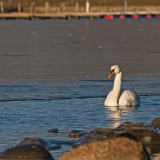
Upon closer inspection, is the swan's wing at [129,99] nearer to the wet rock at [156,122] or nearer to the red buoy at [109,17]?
the wet rock at [156,122]

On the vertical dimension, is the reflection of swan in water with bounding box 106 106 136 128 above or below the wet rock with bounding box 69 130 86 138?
below

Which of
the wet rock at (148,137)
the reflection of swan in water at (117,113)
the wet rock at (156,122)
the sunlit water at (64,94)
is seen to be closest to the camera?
the wet rock at (148,137)

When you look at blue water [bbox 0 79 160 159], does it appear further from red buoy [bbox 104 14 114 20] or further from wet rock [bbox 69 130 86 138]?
red buoy [bbox 104 14 114 20]

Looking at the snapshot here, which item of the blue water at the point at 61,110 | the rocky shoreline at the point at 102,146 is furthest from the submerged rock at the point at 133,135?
the blue water at the point at 61,110

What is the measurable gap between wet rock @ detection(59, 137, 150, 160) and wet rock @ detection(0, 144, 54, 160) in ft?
2.06

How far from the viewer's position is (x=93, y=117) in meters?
15.7

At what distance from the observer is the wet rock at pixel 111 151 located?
34.4 feet

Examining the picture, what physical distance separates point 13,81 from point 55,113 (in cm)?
634

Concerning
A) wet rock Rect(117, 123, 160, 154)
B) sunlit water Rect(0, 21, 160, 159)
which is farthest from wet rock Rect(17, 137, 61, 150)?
wet rock Rect(117, 123, 160, 154)

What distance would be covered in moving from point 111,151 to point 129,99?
689 cm

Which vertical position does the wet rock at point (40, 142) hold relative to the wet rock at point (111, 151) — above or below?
below

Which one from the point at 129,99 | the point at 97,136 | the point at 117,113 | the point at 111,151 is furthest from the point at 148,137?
the point at 129,99

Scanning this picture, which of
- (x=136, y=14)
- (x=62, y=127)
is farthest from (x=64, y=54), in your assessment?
(x=136, y=14)

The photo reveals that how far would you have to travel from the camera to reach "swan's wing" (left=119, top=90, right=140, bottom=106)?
56.6 ft
